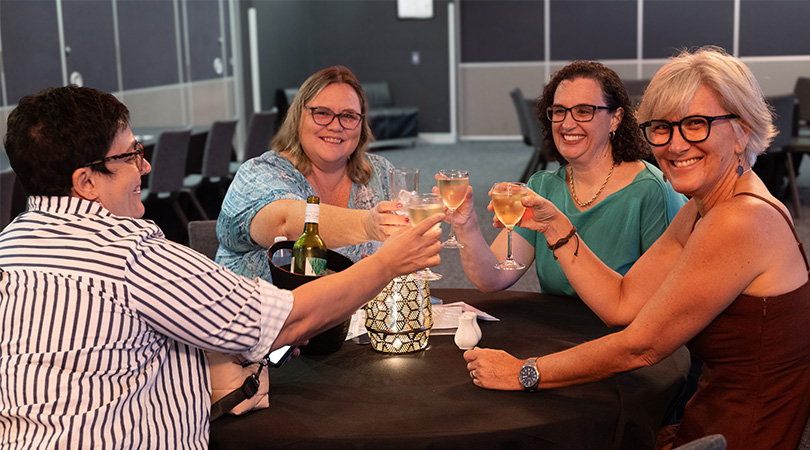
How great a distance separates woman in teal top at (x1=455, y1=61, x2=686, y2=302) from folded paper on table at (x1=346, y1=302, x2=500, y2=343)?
9.2 inches

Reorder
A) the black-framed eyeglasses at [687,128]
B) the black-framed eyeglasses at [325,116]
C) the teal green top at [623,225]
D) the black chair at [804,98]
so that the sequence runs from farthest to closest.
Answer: the black chair at [804,98]
the black-framed eyeglasses at [325,116]
the teal green top at [623,225]
the black-framed eyeglasses at [687,128]

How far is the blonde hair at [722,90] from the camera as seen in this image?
168 centimetres

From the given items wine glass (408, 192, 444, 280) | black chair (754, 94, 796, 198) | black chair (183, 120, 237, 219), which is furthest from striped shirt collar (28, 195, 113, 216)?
black chair (754, 94, 796, 198)

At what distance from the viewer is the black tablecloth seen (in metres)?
1.47

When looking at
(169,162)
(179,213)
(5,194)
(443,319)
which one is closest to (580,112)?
(443,319)

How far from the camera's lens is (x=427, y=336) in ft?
6.20

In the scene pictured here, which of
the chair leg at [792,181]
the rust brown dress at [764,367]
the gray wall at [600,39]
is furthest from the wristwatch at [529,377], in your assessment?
the gray wall at [600,39]

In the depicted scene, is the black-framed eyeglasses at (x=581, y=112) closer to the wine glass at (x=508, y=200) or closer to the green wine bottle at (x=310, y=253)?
the wine glass at (x=508, y=200)

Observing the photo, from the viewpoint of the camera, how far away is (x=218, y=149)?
6.49 metres

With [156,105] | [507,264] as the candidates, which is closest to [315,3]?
[156,105]

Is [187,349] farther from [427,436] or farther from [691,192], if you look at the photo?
[691,192]

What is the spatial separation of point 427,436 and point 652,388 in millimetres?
543

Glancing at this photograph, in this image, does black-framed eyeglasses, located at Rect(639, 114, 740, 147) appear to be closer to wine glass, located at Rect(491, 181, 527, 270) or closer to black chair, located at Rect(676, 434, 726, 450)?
wine glass, located at Rect(491, 181, 527, 270)

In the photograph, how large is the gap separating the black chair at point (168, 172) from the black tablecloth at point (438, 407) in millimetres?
4057
